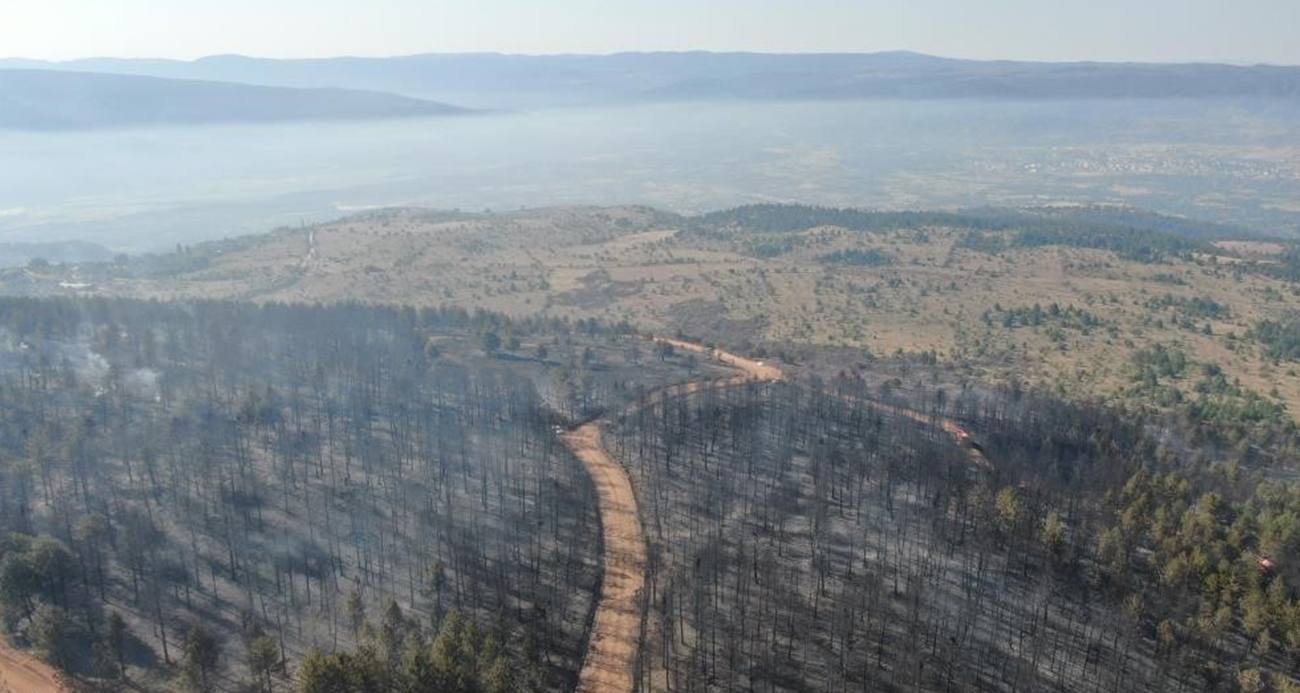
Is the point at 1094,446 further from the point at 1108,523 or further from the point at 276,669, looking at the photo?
the point at 276,669

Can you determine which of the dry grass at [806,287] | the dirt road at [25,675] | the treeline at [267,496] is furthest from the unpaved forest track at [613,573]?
the dry grass at [806,287]

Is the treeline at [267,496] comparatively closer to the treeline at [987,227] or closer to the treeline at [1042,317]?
the treeline at [1042,317]

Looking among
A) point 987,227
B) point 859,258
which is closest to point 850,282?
point 859,258

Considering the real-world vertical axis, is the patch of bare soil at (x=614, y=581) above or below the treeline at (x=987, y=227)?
below

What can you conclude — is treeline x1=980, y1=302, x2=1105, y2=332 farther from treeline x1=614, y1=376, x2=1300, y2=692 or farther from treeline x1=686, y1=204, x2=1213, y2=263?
treeline x1=614, y1=376, x2=1300, y2=692

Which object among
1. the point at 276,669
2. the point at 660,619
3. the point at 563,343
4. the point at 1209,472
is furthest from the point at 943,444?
the point at 276,669
